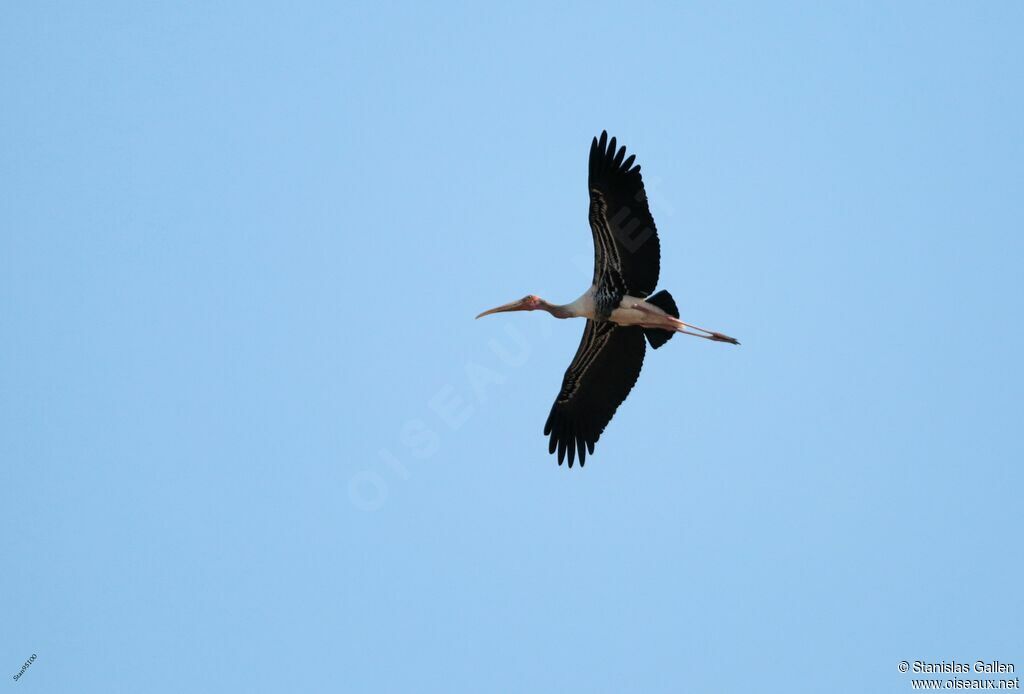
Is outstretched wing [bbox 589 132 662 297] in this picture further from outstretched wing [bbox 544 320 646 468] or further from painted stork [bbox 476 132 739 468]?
outstretched wing [bbox 544 320 646 468]

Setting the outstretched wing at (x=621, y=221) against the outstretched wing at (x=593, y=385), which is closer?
the outstretched wing at (x=621, y=221)

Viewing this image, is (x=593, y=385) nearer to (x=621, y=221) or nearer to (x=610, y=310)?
(x=610, y=310)

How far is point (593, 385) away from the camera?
20625 millimetres

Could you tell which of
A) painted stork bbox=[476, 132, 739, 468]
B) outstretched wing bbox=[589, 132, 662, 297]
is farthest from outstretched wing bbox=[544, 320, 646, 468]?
outstretched wing bbox=[589, 132, 662, 297]

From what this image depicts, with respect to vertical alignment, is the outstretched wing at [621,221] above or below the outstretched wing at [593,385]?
above

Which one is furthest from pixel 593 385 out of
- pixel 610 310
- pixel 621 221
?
pixel 621 221

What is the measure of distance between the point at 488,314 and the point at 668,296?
3.73 meters

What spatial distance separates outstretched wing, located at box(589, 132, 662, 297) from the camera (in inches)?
726

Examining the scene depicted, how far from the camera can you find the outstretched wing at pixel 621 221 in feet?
60.5

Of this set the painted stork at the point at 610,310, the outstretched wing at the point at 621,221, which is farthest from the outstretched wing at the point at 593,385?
the outstretched wing at the point at 621,221

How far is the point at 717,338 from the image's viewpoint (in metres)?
19.5

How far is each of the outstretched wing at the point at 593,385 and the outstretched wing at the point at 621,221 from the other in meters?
1.19

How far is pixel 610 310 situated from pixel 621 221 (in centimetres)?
151

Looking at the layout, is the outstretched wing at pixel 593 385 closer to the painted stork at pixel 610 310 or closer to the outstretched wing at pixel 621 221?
the painted stork at pixel 610 310
